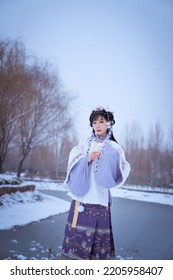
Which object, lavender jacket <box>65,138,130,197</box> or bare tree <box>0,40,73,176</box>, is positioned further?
bare tree <box>0,40,73,176</box>

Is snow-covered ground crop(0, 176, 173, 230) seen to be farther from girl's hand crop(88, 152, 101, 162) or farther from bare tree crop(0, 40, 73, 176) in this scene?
girl's hand crop(88, 152, 101, 162)

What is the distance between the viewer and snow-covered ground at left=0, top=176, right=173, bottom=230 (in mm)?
1960

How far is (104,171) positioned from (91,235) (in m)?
0.31

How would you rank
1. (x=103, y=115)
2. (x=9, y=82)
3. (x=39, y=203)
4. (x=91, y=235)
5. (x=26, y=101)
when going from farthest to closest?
1. (x=39, y=203)
2. (x=26, y=101)
3. (x=9, y=82)
4. (x=103, y=115)
5. (x=91, y=235)

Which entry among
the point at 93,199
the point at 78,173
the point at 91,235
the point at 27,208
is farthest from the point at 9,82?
the point at 91,235

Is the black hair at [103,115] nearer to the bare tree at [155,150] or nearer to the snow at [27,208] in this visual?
the bare tree at [155,150]

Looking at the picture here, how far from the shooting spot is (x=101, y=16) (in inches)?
79.4

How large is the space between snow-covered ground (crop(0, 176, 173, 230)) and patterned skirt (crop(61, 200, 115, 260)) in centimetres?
75

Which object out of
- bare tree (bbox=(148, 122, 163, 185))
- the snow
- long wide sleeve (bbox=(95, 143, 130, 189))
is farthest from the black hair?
the snow

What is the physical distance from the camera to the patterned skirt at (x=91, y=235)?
1212mm

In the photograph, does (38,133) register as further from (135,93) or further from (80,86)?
(135,93)

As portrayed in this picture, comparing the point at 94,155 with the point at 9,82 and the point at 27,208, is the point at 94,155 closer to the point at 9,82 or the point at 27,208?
the point at 9,82

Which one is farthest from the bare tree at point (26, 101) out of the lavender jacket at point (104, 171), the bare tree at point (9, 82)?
the lavender jacket at point (104, 171)

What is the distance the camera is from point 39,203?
276cm
